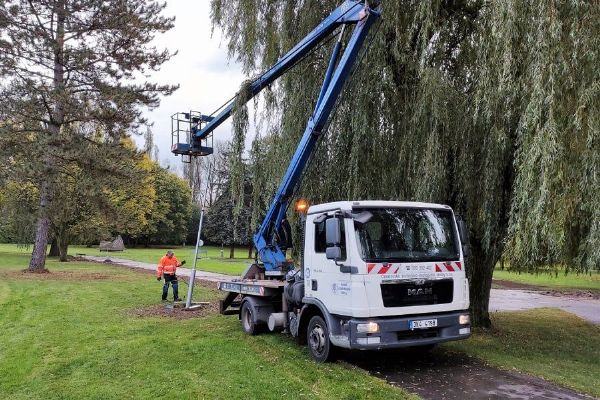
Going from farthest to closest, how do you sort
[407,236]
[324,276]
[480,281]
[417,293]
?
[480,281] → [324,276] → [407,236] → [417,293]

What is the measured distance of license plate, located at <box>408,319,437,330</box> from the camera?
22.6ft

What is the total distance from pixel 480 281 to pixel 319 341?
4.35 metres

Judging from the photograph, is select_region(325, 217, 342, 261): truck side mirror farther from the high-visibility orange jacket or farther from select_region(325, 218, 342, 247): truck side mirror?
the high-visibility orange jacket

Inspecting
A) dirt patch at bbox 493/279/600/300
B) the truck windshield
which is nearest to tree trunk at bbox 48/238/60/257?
dirt patch at bbox 493/279/600/300

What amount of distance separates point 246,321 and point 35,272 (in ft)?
56.6

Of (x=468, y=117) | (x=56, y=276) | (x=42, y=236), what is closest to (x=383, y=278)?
(x=468, y=117)

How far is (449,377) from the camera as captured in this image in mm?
6922

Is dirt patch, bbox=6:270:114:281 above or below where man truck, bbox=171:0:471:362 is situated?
below

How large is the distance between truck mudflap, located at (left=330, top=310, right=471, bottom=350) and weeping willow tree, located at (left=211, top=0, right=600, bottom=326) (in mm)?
1294

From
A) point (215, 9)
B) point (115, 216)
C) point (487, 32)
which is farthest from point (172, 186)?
point (487, 32)

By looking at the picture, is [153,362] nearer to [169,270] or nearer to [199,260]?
[169,270]

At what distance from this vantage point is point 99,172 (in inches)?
934

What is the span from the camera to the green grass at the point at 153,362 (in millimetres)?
6266

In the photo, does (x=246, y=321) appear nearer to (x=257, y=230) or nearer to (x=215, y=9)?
(x=257, y=230)
